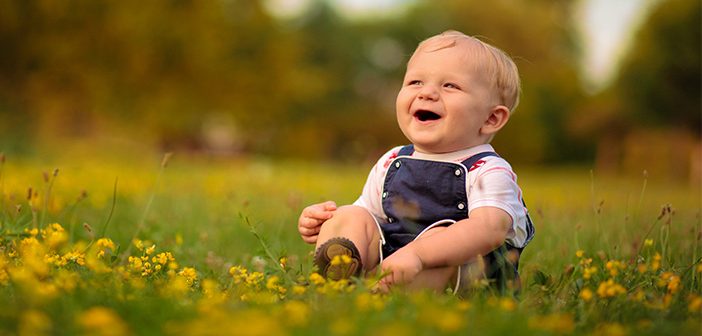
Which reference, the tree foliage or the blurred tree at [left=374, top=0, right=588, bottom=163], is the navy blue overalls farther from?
the blurred tree at [left=374, top=0, right=588, bottom=163]

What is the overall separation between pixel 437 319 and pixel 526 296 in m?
0.95

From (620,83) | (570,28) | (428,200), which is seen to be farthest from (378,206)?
(570,28)

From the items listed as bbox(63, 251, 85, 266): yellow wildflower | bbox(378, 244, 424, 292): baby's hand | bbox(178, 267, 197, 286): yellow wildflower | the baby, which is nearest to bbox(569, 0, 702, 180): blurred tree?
the baby

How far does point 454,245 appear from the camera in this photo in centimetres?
274

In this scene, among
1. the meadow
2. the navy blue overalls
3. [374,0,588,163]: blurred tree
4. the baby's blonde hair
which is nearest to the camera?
the meadow

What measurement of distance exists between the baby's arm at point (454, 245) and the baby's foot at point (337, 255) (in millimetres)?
121

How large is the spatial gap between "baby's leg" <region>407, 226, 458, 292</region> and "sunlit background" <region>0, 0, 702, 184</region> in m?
1.34

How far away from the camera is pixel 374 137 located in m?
32.1

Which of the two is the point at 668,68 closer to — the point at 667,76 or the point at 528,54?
the point at 667,76

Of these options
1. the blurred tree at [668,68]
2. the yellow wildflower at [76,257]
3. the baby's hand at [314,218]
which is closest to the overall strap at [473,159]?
the baby's hand at [314,218]

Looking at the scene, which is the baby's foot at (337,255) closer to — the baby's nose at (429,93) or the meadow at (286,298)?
the meadow at (286,298)

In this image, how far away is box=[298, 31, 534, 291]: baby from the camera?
276 centimetres

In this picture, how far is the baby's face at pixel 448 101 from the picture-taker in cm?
305

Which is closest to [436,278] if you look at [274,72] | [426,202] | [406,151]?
[426,202]
